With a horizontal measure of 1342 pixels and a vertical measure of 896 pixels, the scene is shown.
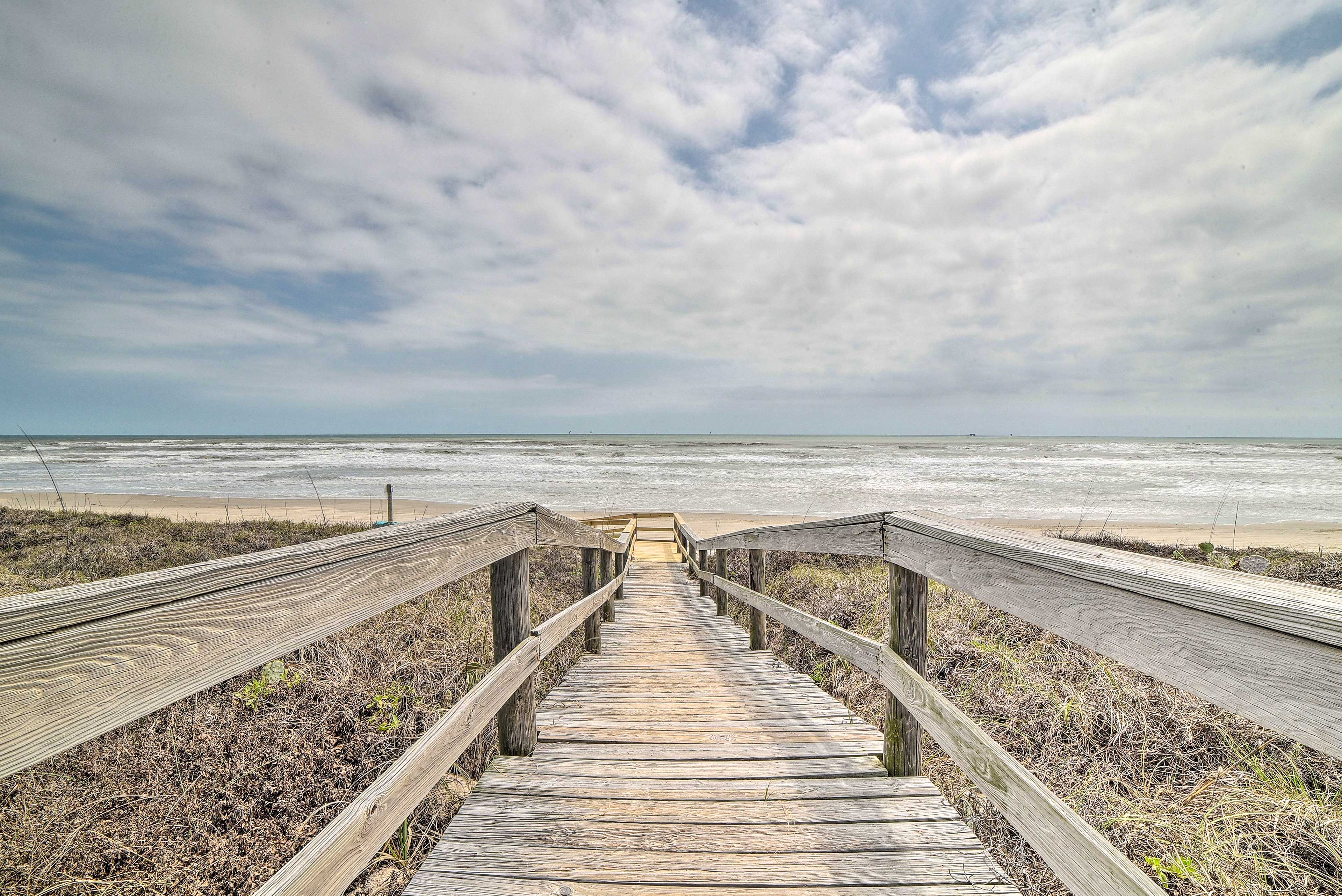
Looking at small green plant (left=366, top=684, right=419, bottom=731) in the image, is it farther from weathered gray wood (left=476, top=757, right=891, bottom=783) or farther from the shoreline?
the shoreline

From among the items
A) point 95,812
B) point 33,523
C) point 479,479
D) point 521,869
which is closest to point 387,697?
point 95,812

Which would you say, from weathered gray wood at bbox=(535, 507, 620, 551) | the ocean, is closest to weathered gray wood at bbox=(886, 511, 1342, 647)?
weathered gray wood at bbox=(535, 507, 620, 551)

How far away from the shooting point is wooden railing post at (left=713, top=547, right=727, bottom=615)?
6.10m

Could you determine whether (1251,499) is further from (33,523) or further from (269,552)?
(33,523)

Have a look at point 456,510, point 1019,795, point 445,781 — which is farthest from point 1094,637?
point 456,510

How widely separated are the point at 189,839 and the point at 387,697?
1155 mm

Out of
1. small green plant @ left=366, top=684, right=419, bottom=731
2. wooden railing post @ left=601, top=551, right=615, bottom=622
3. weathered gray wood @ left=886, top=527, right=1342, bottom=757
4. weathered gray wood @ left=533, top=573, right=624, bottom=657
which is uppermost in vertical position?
weathered gray wood @ left=886, top=527, right=1342, bottom=757

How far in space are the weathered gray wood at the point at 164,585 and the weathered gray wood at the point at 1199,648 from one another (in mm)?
1729

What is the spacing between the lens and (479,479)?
26.1 meters

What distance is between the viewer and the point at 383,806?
Result: 145cm

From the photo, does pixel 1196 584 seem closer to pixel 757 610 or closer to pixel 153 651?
pixel 153 651

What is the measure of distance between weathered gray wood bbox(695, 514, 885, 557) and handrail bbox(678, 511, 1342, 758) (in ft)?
2.08

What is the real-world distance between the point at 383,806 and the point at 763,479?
1077 inches

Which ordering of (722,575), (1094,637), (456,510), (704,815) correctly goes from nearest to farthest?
1. (1094,637)
2. (704,815)
3. (722,575)
4. (456,510)
